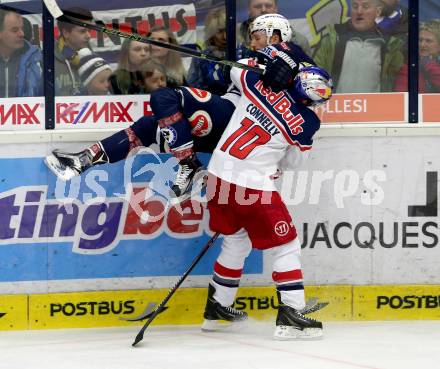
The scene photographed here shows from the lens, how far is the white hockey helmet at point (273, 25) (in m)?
5.40

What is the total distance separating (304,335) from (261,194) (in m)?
0.72

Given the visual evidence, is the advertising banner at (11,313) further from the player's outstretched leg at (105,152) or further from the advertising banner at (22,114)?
the advertising banner at (22,114)

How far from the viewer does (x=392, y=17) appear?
572cm

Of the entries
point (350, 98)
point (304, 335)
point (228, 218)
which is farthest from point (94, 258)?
point (350, 98)

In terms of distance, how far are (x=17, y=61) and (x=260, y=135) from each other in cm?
131

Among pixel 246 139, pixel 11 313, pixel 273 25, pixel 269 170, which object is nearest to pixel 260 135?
pixel 246 139

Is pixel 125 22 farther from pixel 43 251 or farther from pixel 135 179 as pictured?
pixel 43 251

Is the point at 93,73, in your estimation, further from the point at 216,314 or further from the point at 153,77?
the point at 216,314

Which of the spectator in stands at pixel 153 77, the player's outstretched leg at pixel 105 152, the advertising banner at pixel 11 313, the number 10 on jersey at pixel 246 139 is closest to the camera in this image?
the number 10 on jersey at pixel 246 139

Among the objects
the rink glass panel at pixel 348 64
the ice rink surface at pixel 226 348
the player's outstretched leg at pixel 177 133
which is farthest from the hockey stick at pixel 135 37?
the ice rink surface at pixel 226 348

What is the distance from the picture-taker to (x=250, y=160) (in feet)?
17.2

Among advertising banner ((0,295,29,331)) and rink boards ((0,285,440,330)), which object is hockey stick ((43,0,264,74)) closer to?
rink boards ((0,285,440,330))

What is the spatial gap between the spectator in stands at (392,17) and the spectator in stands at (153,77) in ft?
3.86

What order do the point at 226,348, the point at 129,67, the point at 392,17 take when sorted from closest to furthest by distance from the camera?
1. the point at 226,348
2. the point at 129,67
3. the point at 392,17
